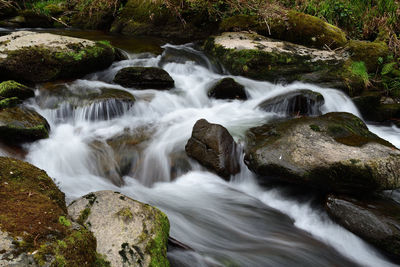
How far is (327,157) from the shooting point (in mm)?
3674

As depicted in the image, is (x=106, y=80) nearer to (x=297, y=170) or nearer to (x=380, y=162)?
(x=297, y=170)

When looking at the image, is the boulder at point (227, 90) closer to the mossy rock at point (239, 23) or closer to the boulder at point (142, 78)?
the boulder at point (142, 78)

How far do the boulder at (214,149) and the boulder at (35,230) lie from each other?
8.19 feet

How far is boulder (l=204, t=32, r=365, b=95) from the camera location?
6.86 metres

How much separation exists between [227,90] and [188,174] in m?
2.93

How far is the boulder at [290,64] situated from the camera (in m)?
6.86

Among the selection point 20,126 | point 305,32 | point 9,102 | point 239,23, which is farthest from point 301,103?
point 9,102

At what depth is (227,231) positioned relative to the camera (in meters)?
3.50

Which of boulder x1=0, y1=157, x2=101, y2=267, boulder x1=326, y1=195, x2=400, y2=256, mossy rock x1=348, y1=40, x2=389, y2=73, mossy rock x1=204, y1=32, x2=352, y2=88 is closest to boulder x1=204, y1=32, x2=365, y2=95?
mossy rock x1=204, y1=32, x2=352, y2=88

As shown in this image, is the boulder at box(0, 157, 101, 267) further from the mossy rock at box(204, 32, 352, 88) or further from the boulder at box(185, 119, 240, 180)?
the mossy rock at box(204, 32, 352, 88)

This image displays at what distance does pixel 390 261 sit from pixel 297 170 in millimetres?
1357

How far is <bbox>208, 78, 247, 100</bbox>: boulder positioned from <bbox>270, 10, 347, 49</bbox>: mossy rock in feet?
9.56

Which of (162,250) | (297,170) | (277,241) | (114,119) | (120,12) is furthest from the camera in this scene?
(120,12)

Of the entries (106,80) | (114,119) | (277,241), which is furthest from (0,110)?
(277,241)
